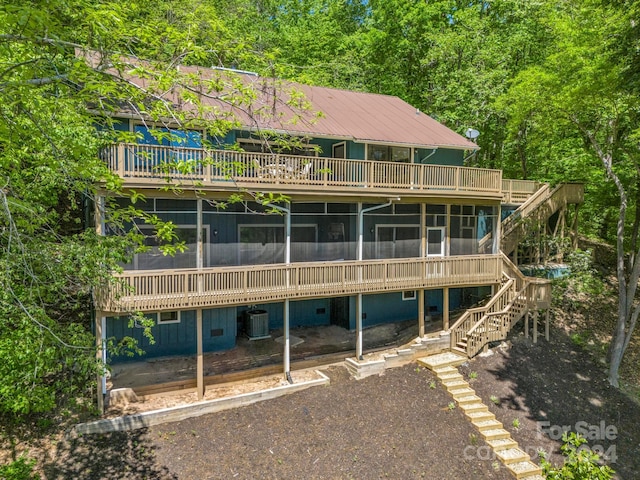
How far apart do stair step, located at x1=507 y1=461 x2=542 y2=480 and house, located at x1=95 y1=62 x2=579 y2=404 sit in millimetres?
4348

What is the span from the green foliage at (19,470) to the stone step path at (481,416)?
10257 mm

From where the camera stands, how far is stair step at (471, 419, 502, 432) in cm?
1117

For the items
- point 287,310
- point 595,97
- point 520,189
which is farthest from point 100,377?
point 520,189

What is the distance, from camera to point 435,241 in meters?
16.2

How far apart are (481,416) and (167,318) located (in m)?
9.74

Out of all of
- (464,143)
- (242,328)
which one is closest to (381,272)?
(242,328)

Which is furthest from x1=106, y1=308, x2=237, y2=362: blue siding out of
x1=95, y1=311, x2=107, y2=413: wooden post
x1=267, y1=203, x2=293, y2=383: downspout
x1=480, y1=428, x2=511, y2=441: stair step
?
x1=480, y1=428, x2=511, y2=441: stair step

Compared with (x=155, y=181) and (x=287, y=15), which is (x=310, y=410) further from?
(x=287, y=15)

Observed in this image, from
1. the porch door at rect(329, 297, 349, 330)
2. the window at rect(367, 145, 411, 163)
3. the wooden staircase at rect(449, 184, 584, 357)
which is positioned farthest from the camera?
the porch door at rect(329, 297, 349, 330)

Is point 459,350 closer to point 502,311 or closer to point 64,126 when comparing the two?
point 502,311

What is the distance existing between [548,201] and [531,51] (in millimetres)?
12030

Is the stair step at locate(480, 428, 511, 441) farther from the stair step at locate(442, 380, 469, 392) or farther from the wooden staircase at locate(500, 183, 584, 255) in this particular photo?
the wooden staircase at locate(500, 183, 584, 255)

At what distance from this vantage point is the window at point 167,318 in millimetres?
13172

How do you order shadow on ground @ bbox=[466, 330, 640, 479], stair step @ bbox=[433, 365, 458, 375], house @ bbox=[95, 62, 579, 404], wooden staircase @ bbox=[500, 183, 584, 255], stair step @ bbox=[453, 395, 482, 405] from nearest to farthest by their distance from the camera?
1. house @ bbox=[95, 62, 579, 404]
2. shadow on ground @ bbox=[466, 330, 640, 479]
3. stair step @ bbox=[453, 395, 482, 405]
4. stair step @ bbox=[433, 365, 458, 375]
5. wooden staircase @ bbox=[500, 183, 584, 255]
